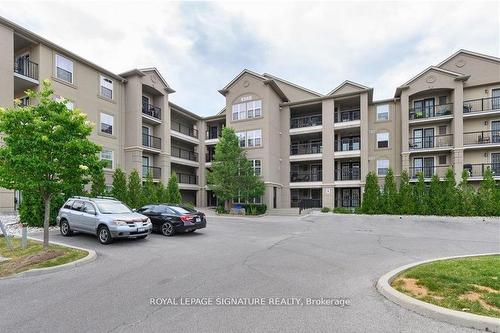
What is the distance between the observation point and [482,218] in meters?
21.2

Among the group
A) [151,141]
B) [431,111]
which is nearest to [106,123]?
[151,141]

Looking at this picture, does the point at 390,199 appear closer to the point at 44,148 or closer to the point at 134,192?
the point at 134,192

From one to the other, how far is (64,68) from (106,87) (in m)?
3.84

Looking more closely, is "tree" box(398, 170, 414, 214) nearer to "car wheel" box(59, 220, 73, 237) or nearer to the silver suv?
the silver suv

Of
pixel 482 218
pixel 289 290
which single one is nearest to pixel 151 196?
pixel 289 290

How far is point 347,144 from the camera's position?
102 ft

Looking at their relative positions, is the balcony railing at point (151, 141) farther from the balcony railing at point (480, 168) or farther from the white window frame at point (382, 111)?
the balcony railing at point (480, 168)

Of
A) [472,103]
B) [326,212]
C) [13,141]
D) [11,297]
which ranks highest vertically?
[472,103]

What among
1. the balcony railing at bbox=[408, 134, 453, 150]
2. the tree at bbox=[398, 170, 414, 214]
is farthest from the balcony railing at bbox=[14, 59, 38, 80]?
the balcony railing at bbox=[408, 134, 453, 150]

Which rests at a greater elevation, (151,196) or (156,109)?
(156,109)

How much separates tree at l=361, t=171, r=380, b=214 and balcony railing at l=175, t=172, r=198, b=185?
2003 centimetres

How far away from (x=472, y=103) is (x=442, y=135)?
4.37 meters

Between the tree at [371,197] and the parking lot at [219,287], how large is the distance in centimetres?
1339

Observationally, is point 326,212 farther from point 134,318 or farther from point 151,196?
point 134,318
